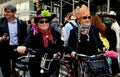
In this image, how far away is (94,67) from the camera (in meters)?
5.85

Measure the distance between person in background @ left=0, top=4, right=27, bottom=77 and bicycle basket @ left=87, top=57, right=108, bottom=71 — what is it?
2.58 metres

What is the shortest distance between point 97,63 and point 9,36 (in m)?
2.73

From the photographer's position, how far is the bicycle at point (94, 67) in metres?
5.83

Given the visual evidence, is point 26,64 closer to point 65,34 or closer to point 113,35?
point 113,35

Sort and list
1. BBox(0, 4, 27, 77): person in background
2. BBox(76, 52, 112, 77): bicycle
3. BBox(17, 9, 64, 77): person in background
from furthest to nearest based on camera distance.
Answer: BBox(0, 4, 27, 77): person in background → BBox(17, 9, 64, 77): person in background → BBox(76, 52, 112, 77): bicycle

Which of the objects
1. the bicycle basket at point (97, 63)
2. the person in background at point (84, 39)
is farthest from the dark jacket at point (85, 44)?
the bicycle basket at point (97, 63)

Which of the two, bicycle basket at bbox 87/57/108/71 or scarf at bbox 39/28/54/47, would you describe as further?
scarf at bbox 39/28/54/47

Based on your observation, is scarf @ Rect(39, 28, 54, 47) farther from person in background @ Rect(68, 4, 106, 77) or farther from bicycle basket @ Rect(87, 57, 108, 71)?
bicycle basket @ Rect(87, 57, 108, 71)

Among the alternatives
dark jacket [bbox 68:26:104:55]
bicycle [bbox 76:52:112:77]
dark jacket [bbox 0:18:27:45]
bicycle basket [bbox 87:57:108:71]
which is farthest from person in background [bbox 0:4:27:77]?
bicycle basket [bbox 87:57:108:71]

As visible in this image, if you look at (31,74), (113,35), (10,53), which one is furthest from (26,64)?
(113,35)

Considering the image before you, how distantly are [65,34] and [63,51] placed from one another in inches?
138

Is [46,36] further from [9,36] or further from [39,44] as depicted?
[9,36]

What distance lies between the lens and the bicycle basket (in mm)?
5852

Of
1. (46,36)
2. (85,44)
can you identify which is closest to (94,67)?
(85,44)
